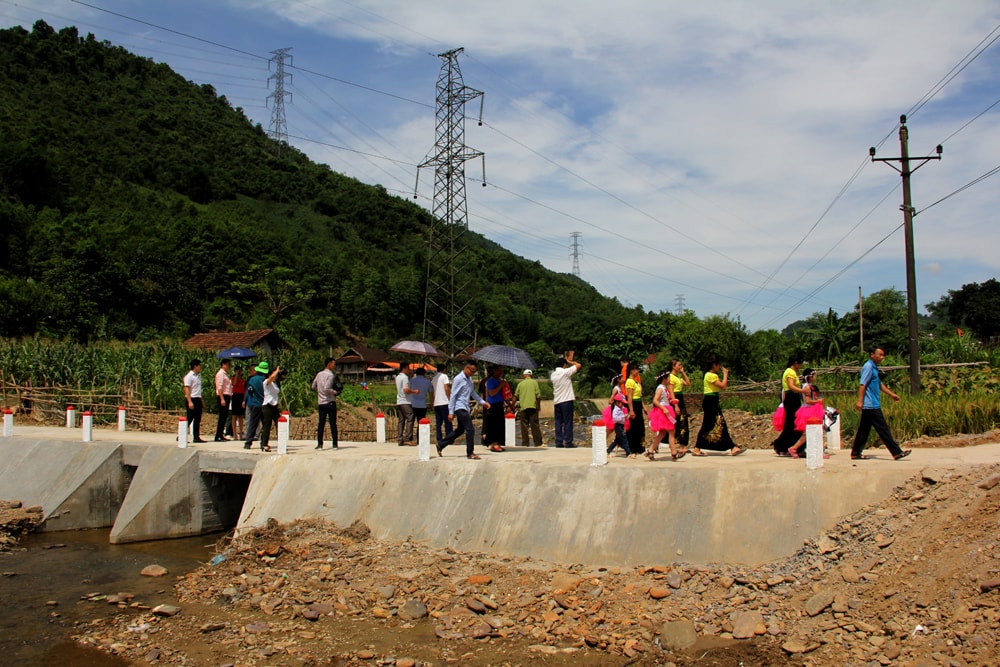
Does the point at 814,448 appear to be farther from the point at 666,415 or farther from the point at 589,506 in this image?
the point at 589,506

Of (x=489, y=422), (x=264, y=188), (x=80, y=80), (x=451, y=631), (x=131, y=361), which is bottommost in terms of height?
(x=451, y=631)

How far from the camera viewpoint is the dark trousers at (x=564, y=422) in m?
14.5

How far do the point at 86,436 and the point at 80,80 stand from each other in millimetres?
100713

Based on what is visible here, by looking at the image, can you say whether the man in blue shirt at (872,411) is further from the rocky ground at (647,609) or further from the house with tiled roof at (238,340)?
the house with tiled roof at (238,340)

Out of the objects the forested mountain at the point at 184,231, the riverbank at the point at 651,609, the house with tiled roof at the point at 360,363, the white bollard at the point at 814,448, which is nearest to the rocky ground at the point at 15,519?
the riverbank at the point at 651,609

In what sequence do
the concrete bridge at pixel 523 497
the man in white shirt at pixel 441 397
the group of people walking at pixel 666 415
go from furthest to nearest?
the man in white shirt at pixel 441 397
the group of people walking at pixel 666 415
the concrete bridge at pixel 523 497

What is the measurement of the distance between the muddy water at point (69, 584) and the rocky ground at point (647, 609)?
0.46 metres

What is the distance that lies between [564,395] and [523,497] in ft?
10.5

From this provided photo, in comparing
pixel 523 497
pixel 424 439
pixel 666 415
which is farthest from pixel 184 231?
pixel 666 415

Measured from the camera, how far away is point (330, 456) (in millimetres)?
14391

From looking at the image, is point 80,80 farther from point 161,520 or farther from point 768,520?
point 768,520

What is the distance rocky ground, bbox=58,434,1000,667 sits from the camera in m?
7.60

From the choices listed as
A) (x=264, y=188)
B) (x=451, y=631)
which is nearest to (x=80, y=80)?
(x=264, y=188)

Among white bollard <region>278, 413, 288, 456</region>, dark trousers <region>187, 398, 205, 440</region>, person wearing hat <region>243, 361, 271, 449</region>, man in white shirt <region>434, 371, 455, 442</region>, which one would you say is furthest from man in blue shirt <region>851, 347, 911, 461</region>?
dark trousers <region>187, 398, 205, 440</region>
